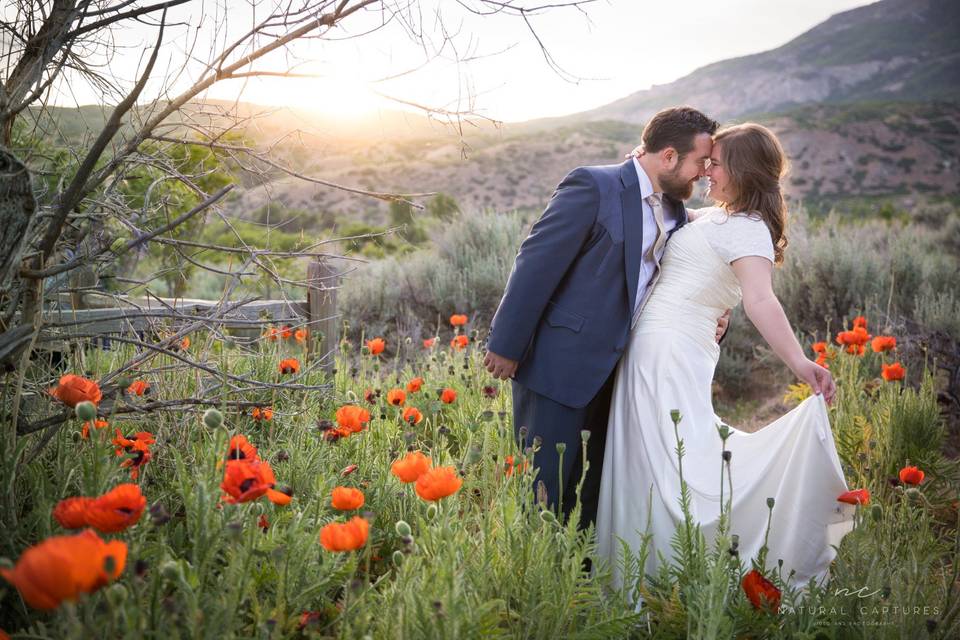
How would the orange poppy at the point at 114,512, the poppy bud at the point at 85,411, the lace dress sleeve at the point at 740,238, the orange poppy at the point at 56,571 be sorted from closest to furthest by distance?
the orange poppy at the point at 56,571
the orange poppy at the point at 114,512
the poppy bud at the point at 85,411
the lace dress sleeve at the point at 740,238

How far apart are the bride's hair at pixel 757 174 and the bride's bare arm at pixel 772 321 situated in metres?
0.24

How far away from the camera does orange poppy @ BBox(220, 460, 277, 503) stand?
46.0 inches

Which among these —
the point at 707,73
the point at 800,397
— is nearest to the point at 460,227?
the point at 800,397

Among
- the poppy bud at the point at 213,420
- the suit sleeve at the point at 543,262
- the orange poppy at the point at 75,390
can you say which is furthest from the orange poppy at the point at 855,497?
the orange poppy at the point at 75,390

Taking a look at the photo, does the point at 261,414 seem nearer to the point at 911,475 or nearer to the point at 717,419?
the point at 717,419

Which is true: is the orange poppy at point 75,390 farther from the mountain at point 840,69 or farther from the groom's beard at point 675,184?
the mountain at point 840,69

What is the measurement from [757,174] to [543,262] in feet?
3.02

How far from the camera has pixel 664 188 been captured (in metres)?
2.75

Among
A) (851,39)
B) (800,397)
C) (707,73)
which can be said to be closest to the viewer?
(800,397)

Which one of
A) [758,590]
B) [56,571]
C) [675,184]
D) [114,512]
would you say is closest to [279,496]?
[114,512]

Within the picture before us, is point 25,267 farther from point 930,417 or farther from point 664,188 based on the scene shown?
point 930,417

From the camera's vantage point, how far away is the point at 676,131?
2.70m

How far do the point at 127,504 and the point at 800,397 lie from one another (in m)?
4.37

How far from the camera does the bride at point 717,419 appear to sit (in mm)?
2240
